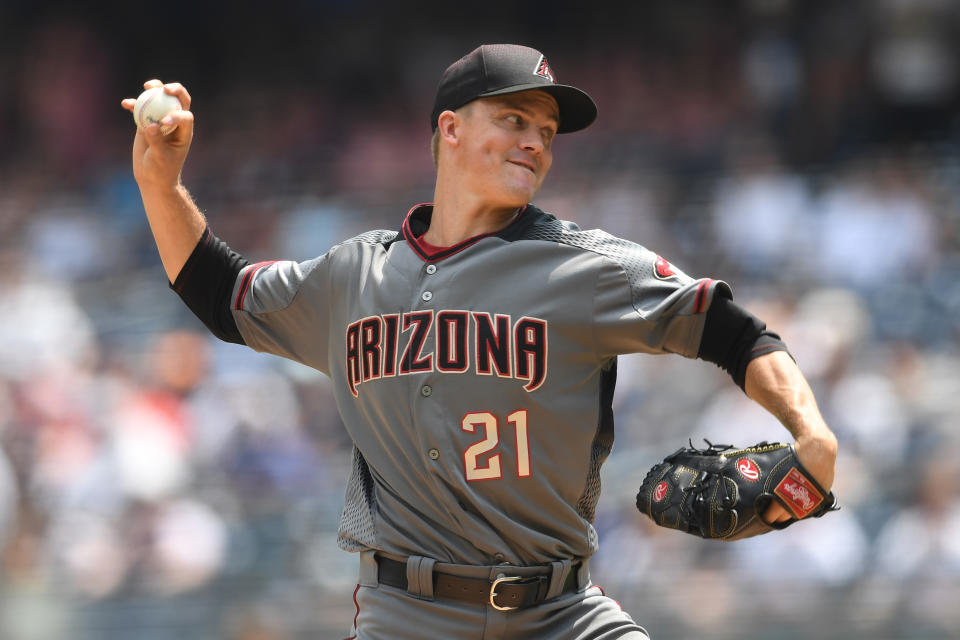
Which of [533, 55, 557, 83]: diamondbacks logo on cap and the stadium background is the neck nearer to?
[533, 55, 557, 83]: diamondbacks logo on cap

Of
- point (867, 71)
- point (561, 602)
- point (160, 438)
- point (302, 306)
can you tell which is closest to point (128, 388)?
point (160, 438)

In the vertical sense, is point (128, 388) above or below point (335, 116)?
below

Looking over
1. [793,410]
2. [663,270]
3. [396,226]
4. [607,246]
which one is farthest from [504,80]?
[396,226]

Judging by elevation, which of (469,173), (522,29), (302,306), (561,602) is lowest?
→ (561,602)

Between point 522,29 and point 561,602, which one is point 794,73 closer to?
point 522,29

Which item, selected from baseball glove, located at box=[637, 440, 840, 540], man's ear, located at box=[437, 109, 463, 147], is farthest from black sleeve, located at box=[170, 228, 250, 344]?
baseball glove, located at box=[637, 440, 840, 540]

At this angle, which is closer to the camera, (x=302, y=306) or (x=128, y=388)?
(x=302, y=306)

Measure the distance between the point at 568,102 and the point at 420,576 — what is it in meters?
1.25

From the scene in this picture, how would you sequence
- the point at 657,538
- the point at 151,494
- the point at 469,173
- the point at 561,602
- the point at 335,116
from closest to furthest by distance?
the point at 561,602 < the point at 469,173 < the point at 657,538 < the point at 151,494 < the point at 335,116

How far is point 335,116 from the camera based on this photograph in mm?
11258

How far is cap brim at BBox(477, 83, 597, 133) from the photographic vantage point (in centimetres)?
292

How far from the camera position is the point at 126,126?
37.5 ft

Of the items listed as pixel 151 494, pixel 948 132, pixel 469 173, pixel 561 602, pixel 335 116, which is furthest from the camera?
pixel 335 116

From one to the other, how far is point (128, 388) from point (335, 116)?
4266 mm
